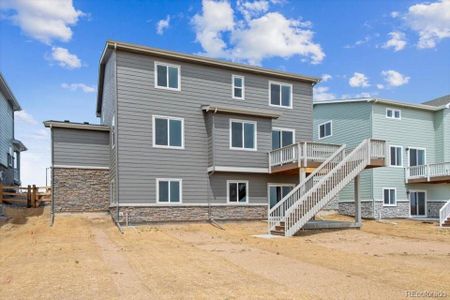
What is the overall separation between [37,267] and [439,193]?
89.9ft

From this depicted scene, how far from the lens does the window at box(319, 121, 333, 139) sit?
29.3 meters

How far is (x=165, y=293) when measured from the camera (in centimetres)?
709

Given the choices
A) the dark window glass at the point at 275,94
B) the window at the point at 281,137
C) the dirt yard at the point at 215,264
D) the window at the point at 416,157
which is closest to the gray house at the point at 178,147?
the window at the point at 281,137

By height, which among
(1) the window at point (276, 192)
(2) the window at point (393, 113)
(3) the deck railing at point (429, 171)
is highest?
(2) the window at point (393, 113)

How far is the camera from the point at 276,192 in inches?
888

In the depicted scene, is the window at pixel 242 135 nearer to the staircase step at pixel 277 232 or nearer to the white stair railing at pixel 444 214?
the staircase step at pixel 277 232

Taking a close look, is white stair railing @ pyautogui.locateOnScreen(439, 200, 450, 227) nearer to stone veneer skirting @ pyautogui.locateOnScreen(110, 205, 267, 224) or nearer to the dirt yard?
the dirt yard

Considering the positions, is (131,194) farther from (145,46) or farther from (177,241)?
(145,46)

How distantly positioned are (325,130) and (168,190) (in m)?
14.3

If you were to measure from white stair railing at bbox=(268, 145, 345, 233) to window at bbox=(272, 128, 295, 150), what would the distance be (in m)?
3.96

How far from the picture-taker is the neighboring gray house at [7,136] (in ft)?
90.6

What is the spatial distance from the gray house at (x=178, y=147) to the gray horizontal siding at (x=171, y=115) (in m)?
0.05

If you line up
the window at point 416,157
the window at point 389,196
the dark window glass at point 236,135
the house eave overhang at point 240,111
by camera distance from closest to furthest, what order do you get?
the house eave overhang at point 240,111, the dark window glass at point 236,135, the window at point 389,196, the window at point 416,157

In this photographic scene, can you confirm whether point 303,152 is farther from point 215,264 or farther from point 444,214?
point 215,264
